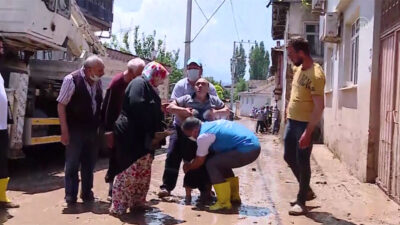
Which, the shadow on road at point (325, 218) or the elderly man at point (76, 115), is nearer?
the shadow on road at point (325, 218)

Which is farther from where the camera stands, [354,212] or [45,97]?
[45,97]

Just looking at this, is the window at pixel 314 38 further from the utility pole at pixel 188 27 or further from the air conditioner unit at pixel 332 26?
the air conditioner unit at pixel 332 26

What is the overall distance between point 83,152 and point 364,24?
4819 millimetres

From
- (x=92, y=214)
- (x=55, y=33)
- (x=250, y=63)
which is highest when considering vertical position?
(x=250, y=63)

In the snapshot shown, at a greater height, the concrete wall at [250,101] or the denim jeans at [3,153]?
the concrete wall at [250,101]

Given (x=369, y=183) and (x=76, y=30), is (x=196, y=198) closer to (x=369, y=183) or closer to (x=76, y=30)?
(x=369, y=183)

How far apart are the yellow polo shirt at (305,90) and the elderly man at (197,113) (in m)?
0.99

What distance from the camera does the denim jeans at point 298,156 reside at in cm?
541

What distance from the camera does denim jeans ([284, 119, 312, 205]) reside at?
541 cm

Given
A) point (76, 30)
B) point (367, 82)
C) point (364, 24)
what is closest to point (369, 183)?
point (367, 82)

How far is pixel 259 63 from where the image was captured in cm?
11194

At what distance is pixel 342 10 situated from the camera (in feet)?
35.1

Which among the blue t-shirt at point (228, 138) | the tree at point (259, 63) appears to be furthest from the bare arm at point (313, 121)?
the tree at point (259, 63)

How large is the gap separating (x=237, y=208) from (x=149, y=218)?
3.57 ft
